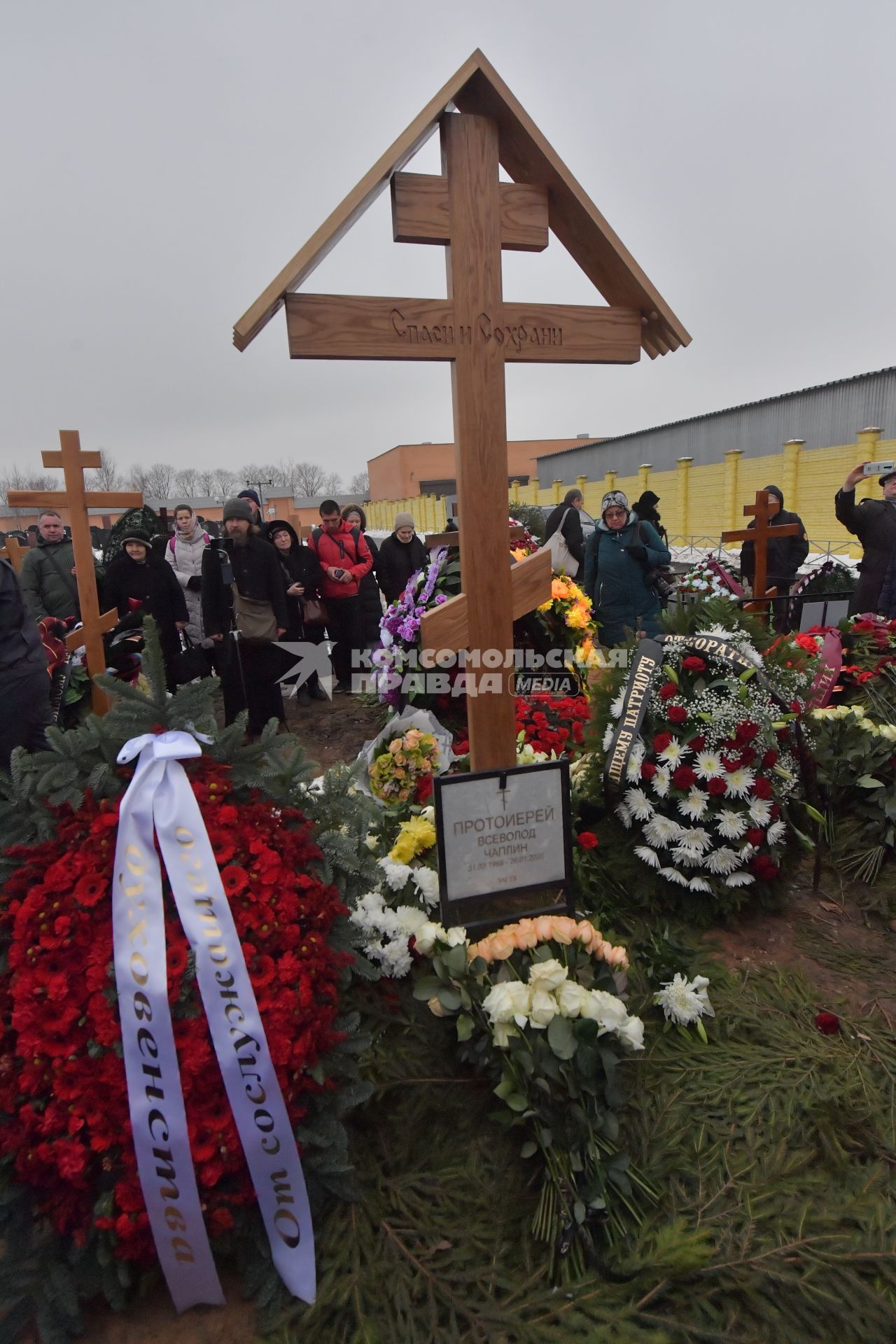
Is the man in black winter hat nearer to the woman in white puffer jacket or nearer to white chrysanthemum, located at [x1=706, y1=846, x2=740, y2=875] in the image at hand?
white chrysanthemum, located at [x1=706, y1=846, x2=740, y2=875]

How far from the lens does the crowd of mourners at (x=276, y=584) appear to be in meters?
4.96

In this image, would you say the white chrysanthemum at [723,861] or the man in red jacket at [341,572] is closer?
the white chrysanthemum at [723,861]

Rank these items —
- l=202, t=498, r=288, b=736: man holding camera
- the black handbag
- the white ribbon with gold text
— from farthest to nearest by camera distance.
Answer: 1. the black handbag
2. l=202, t=498, r=288, b=736: man holding camera
3. the white ribbon with gold text

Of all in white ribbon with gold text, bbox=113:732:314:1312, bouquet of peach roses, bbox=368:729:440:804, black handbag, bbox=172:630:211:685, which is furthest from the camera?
black handbag, bbox=172:630:211:685

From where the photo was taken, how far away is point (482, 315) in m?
2.29

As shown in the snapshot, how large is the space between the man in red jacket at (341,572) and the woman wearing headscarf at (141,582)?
4.78 ft

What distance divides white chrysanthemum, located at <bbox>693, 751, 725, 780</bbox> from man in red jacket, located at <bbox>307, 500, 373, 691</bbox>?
4344mm

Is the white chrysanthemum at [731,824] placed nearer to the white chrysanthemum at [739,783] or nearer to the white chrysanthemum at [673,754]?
the white chrysanthemum at [739,783]

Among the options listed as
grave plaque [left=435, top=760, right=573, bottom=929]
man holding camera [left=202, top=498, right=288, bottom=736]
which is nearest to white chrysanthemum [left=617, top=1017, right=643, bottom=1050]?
grave plaque [left=435, top=760, right=573, bottom=929]

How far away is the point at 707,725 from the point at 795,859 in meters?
0.73

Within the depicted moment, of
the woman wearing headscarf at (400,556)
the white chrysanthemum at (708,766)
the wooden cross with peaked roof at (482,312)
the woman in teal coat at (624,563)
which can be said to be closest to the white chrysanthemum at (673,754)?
the white chrysanthemum at (708,766)

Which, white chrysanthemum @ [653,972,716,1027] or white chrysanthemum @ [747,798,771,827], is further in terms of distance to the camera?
white chrysanthemum @ [747,798,771,827]

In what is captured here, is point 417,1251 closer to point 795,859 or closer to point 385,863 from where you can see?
point 385,863

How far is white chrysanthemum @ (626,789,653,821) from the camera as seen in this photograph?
9.03ft
